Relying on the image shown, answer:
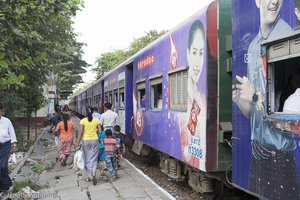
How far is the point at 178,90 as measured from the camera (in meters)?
6.76

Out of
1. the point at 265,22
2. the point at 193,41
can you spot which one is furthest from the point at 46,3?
the point at 265,22

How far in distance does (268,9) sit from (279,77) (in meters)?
0.63

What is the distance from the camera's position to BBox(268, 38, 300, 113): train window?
3.73 meters

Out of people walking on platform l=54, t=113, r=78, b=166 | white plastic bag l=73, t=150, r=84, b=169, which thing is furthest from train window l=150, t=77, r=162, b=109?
people walking on platform l=54, t=113, r=78, b=166

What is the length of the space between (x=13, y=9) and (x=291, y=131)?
12.5 feet

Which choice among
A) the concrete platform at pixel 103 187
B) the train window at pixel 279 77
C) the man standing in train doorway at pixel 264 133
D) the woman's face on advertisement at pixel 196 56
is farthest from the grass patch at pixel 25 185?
the train window at pixel 279 77

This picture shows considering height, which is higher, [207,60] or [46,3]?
[46,3]

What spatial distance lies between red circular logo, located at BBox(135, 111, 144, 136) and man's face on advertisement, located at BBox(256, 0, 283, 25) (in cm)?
625

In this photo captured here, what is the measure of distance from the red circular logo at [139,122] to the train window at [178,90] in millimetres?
2757

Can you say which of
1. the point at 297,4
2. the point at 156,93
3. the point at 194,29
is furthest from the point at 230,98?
the point at 156,93

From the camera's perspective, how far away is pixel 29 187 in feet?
25.0

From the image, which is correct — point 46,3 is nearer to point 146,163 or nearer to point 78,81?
point 146,163

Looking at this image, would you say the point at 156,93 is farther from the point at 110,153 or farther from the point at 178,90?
the point at 178,90

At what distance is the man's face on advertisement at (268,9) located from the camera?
3.58 meters
